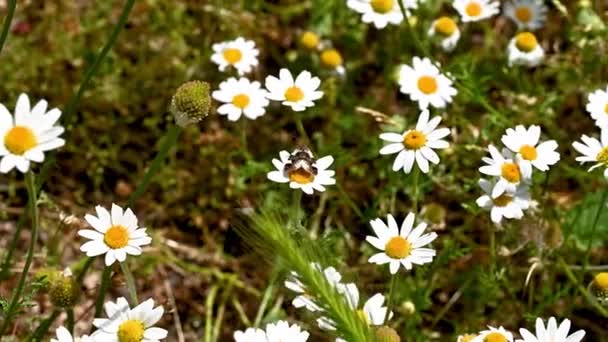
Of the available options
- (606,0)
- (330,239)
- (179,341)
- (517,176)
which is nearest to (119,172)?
(179,341)

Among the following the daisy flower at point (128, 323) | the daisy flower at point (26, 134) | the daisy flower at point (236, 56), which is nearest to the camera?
the daisy flower at point (26, 134)

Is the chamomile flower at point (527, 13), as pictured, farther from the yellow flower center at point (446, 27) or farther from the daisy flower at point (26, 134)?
the daisy flower at point (26, 134)

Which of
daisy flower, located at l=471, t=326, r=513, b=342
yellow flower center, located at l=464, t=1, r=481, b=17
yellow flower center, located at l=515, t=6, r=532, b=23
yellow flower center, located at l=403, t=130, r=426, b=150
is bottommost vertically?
daisy flower, located at l=471, t=326, r=513, b=342

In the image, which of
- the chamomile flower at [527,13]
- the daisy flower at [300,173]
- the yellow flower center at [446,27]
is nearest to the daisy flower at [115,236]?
the daisy flower at [300,173]

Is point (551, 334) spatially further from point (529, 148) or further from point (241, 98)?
point (241, 98)

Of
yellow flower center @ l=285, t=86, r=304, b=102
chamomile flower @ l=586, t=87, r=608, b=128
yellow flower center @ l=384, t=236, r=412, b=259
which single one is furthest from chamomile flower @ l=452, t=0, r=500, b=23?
yellow flower center @ l=384, t=236, r=412, b=259

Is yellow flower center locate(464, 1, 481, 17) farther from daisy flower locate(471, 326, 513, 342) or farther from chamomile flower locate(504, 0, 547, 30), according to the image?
daisy flower locate(471, 326, 513, 342)

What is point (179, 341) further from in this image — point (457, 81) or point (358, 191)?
point (457, 81)
